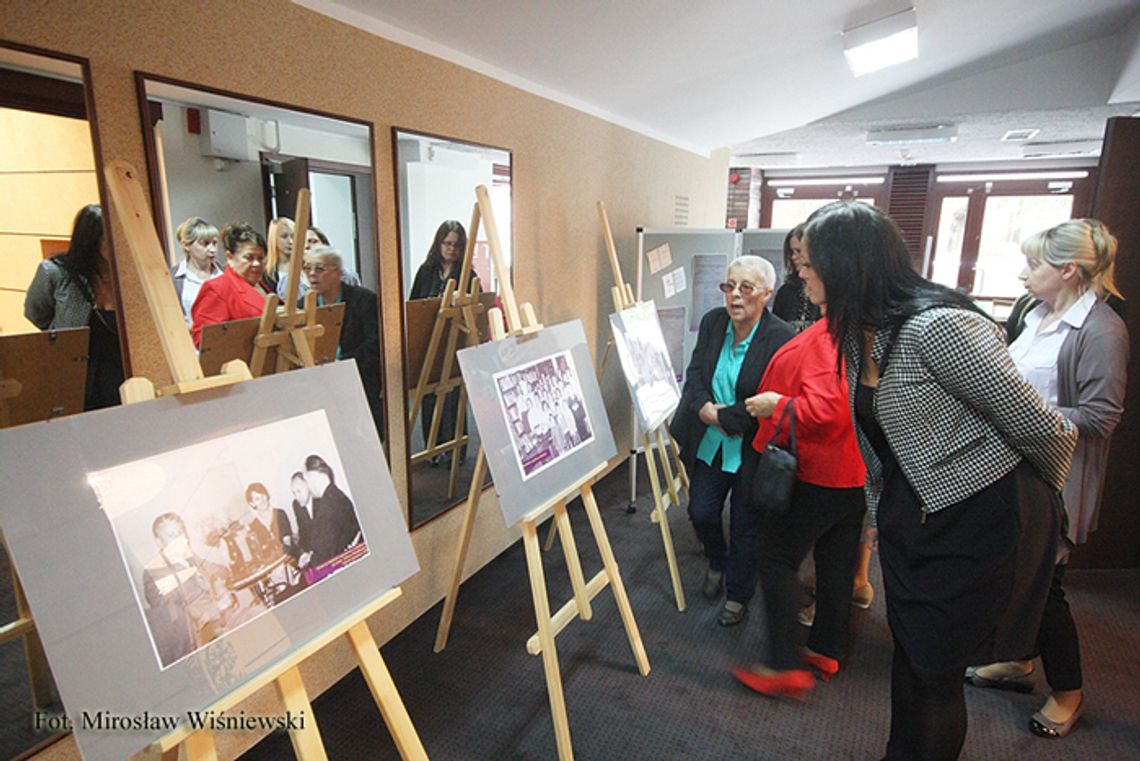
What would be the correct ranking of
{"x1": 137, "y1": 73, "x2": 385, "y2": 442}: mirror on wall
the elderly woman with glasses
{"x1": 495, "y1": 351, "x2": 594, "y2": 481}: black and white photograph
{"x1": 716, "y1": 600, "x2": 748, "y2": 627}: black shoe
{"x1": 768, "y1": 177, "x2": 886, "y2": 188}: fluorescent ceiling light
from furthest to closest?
{"x1": 768, "y1": 177, "x2": 886, "y2": 188}: fluorescent ceiling light
{"x1": 716, "y1": 600, "x2": 748, "y2": 627}: black shoe
the elderly woman with glasses
{"x1": 495, "y1": 351, "x2": 594, "y2": 481}: black and white photograph
{"x1": 137, "y1": 73, "x2": 385, "y2": 442}: mirror on wall

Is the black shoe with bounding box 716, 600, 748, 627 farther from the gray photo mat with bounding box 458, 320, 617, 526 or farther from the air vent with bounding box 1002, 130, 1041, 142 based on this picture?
the air vent with bounding box 1002, 130, 1041, 142

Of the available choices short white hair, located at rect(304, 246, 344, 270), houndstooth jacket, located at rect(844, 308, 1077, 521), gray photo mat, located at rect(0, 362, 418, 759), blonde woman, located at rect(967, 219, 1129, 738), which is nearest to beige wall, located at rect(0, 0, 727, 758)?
short white hair, located at rect(304, 246, 344, 270)

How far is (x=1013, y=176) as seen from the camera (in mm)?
8016

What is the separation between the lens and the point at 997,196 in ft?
26.6

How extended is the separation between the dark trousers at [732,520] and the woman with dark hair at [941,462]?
2.97 feet

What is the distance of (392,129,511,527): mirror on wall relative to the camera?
7.28 ft

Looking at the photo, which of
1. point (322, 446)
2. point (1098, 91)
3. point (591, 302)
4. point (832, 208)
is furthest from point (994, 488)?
point (1098, 91)

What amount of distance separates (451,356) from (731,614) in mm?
1540

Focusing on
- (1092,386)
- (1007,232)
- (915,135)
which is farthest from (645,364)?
(1007,232)

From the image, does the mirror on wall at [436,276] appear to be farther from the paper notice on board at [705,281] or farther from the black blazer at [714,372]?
the paper notice on board at [705,281]

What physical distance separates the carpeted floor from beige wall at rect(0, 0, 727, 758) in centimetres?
24

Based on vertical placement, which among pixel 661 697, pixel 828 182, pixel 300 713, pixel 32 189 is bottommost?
pixel 661 697

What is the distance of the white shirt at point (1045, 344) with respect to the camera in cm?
200

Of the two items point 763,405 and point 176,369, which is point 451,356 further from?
point 176,369
